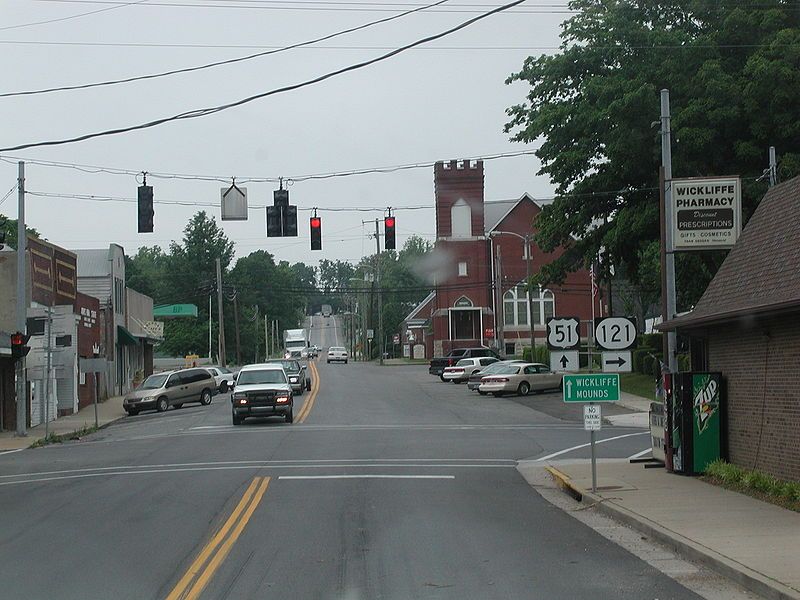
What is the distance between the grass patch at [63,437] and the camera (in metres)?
32.3

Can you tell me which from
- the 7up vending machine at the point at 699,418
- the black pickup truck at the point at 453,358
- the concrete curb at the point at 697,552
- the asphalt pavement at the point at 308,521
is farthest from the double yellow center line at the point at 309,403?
the concrete curb at the point at 697,552

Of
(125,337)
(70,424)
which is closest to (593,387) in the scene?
(70,424)

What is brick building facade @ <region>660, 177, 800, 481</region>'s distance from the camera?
1520 cm

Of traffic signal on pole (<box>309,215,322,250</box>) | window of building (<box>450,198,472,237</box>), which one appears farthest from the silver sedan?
window of building (<box>450,198,472,237</box>)

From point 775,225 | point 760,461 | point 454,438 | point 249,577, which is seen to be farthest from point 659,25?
point 249,577

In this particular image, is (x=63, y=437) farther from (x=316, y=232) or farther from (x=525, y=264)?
(x=525, y=264)

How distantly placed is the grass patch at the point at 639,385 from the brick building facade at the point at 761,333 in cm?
2395

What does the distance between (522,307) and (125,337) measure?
124 ft

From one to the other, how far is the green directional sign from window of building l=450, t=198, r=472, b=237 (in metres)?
67.5

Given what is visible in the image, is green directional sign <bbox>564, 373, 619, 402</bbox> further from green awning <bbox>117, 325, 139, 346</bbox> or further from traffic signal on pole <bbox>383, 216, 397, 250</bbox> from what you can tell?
green awning <bbox>117, 325, 139, 346</bbox>

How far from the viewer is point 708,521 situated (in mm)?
13156

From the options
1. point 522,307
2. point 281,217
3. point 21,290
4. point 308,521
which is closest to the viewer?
point 308,521

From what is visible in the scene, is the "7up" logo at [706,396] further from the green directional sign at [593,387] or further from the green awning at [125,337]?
the green awning at [125,337]

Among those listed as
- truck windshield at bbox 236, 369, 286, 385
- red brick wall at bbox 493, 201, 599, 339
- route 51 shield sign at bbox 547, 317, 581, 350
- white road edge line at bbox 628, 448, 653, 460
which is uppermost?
red brick wall at bbox 493, 201, 599, 339
